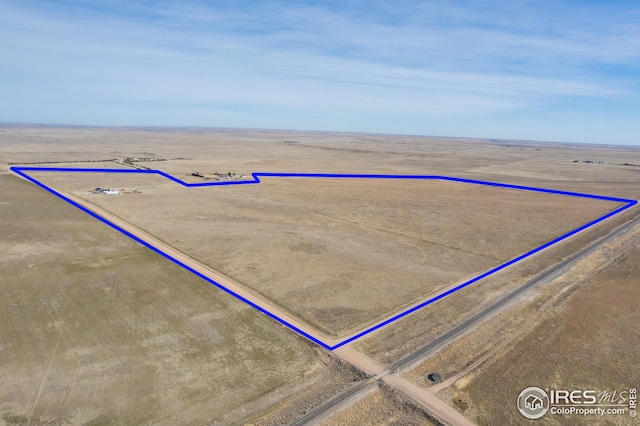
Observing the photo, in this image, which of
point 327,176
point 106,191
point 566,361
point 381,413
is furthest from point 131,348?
point 327,176

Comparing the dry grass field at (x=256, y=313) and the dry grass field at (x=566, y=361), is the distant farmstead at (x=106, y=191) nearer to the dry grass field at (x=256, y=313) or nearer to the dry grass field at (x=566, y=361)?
the dry grass field at (x=256, y=313)

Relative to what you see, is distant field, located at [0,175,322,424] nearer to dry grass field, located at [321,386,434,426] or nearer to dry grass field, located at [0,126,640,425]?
dry grass field, located at [0,126,640,425]

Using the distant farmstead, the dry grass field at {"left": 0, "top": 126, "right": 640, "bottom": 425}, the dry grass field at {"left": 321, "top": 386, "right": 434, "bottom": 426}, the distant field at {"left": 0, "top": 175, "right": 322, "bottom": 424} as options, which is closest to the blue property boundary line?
the dry grass field at {"left": 0, "top": 126, "right": 640, "bottom": 425}

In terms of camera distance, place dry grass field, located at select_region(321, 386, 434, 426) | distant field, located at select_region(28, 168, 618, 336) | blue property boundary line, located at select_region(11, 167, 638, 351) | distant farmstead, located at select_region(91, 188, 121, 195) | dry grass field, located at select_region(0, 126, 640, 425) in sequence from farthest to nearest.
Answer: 1. distant farmstead, located at select_region(91, 188, 121, 195)
2. distant field, located at select_region(28, 168, 618, 336)
3. blue property boundary line, located at select_region(11, 167, 638, 351)
4. dry grass field, located at select_region(0, 126, 640, 425)
5. dry grass field, located at select_region(321, 386, 434, 426)

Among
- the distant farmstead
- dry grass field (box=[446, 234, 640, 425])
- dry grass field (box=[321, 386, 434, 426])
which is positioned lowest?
dry grass field (box=[321, 386, 434, 426])

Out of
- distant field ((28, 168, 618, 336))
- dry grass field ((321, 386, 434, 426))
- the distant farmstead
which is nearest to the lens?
dry grass field ((321, 386, 434, 426))

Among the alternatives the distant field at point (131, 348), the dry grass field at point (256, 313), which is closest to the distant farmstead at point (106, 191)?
the dry grass field at point (256, 313)

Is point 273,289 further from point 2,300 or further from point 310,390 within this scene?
point 2,300

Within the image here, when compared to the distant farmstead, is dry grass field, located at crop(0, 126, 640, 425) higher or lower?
lower

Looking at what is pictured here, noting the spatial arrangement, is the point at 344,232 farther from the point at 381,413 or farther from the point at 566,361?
the point at 381,413
